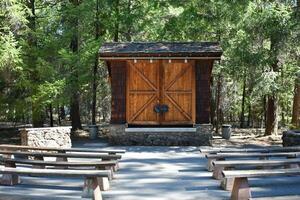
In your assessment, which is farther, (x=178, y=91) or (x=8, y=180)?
(x=178, y=91)

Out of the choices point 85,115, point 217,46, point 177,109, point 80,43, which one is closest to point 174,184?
point 177,109

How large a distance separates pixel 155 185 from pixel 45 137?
5752mm

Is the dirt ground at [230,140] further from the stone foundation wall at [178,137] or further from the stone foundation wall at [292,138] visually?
the stone foundation wall at [292,138]

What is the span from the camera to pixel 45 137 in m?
13.1

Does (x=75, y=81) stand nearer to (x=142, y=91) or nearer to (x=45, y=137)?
(x=142, y=91)

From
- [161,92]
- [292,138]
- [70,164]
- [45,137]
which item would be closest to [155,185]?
[70,164]

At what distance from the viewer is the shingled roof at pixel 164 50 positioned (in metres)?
16.1

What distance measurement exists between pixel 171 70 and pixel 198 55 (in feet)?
4.28

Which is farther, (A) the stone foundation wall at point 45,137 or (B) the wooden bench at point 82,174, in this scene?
(A) the stone foundation wall at point 45,137

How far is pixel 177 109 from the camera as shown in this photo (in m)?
16.6

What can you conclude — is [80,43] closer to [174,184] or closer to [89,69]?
[89,69]

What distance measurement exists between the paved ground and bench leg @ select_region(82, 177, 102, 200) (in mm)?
264

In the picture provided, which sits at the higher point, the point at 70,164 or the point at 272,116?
the point at 272,116

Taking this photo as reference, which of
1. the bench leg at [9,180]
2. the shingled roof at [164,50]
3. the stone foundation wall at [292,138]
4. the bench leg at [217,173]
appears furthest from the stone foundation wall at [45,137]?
the stone foundation wall at [292,138]
